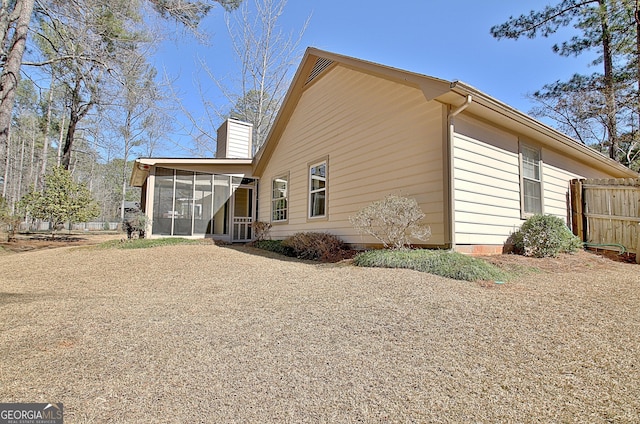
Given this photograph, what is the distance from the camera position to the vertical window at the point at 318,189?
28.9ft

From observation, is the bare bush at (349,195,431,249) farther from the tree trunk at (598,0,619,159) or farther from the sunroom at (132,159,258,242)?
the tree trunk at (598,0,619,159)

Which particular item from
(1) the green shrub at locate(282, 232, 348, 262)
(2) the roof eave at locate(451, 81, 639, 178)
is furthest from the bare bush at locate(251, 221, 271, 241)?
(2) the roof eave at locate(451, 81, 639, 178)

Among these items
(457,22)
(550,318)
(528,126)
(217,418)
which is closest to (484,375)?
(550,318)

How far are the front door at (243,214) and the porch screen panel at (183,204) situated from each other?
1.64 meters

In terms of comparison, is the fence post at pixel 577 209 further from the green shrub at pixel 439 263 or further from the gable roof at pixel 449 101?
the green shrub at pixel 439 263

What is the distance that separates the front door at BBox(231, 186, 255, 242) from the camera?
42.4 ft

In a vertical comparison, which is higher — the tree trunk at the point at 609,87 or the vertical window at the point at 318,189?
the tree trunk at the point at 609,87

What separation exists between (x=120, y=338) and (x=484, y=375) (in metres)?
2.78

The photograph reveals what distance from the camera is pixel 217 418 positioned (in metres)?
1.73

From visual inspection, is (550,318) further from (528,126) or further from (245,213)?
(245,213)

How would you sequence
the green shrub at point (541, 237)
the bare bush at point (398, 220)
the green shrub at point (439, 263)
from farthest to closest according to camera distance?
1. the green shrub at point (541, 237)
2. the bare bush at point (398, 220)
3. the green shrub at point (439, 263)

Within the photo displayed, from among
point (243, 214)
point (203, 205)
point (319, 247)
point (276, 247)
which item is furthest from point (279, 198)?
point (319, 247)

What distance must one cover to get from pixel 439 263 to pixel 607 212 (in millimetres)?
5978

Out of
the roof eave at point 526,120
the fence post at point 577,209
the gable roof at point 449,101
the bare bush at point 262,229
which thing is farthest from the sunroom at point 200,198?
the fence post at point 577,209
